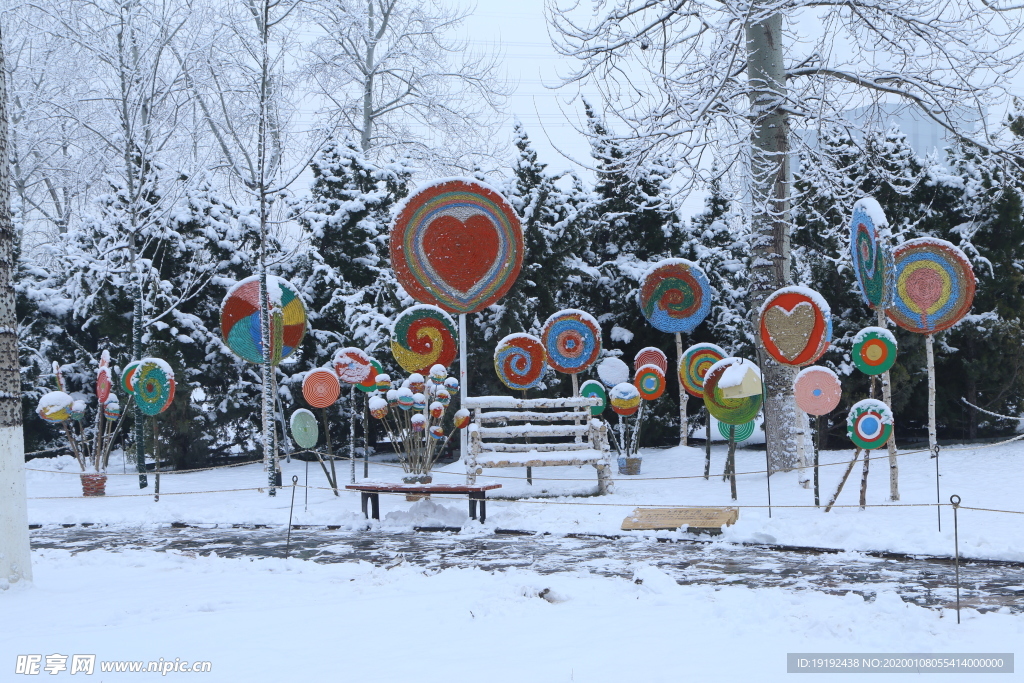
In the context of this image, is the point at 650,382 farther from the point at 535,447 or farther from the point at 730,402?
the point at 730,402

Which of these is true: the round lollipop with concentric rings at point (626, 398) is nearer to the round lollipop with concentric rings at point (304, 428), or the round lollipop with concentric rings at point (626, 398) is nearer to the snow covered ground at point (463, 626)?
the round lollipop with concentric rings at point (304, 428)

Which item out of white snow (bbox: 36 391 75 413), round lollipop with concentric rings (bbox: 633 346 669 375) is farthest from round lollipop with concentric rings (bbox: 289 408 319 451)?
round lollipop with concentric rings (bbox: 633 346 669 375)

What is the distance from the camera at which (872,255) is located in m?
7.67

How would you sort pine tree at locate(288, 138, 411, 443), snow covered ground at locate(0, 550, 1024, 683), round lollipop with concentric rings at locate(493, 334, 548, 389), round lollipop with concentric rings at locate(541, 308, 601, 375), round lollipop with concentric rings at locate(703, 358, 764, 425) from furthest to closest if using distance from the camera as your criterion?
pine tree at locate(288, 138, 411, 443) < round lollipop with concentric rings at locate(541, 308, 601, 375) < round lollipop with concentric rings at locate(493, 334, 548, 389) < round lollipop with concentric rings at locate(703, 358, 764, 425) < snow covered ground at locate(0, 550, 1024, 683)

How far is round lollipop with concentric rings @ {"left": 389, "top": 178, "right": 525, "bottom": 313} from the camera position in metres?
9.93

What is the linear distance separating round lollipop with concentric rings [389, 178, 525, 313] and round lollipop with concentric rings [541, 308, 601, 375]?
1.58 m

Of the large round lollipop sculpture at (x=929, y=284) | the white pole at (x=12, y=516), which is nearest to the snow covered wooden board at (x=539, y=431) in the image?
the large round lollipop sculpture at (x=929, y=284)

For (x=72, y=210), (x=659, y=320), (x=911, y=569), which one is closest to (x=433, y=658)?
(x=911, y=569)

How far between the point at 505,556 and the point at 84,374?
10.2m

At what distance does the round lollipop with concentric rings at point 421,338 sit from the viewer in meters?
10.7

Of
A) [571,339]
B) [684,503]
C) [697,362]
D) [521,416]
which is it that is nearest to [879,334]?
[684,503]

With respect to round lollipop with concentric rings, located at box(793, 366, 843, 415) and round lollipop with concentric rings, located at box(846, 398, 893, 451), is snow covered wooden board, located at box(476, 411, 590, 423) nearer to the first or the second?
round lollipop with concentric rings, located at box(793, 366, 843, 415)

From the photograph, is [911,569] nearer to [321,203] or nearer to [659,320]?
[659,320]

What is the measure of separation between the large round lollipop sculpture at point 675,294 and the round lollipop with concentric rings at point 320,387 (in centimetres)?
431
